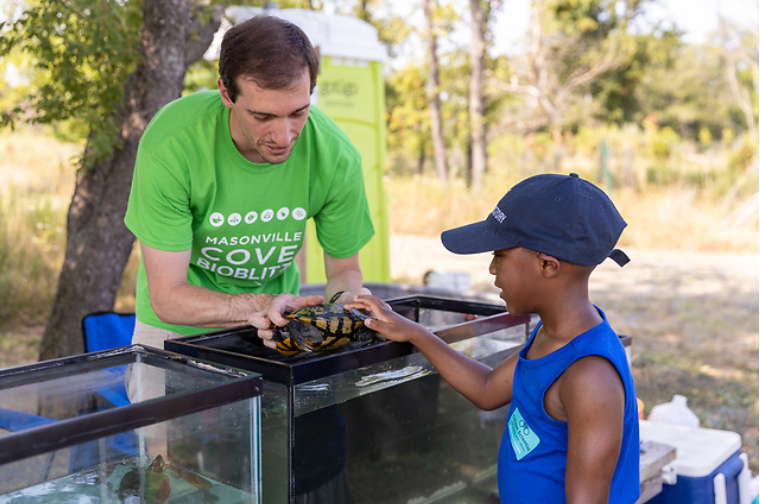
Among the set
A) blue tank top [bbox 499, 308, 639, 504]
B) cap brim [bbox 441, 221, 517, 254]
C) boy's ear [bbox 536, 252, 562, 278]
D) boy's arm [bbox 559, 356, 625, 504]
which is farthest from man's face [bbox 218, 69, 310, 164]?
boy's arm [bbox 559, 356, 625, 504]

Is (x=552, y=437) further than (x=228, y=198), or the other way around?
(x=228, y=198)

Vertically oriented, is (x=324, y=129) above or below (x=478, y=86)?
below

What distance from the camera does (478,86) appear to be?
46.6ft

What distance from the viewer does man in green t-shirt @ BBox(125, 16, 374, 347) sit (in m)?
1.82

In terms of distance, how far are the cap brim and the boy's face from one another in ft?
0.13

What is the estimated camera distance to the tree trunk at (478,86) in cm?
1357

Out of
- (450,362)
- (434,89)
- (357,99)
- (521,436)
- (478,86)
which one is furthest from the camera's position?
(434,89)

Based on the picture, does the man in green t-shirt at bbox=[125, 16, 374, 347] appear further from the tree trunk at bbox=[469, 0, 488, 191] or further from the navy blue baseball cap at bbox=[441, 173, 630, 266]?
the tree trunk at bbox=[469, 0, 488, 191]

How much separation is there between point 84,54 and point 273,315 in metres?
2.30

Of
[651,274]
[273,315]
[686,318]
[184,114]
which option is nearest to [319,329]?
[273,315]

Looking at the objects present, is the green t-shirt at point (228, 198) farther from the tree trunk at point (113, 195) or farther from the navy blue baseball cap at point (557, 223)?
the tree trunk at point (113, 195)

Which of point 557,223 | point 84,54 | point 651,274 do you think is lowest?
point 651,274

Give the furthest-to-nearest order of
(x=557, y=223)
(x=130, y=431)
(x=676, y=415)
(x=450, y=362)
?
(x=676, y=415)
(x=450, y=362)
(x=557, y=223)
(x=130, y=431)

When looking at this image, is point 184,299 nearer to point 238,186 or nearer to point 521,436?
point 238,186
